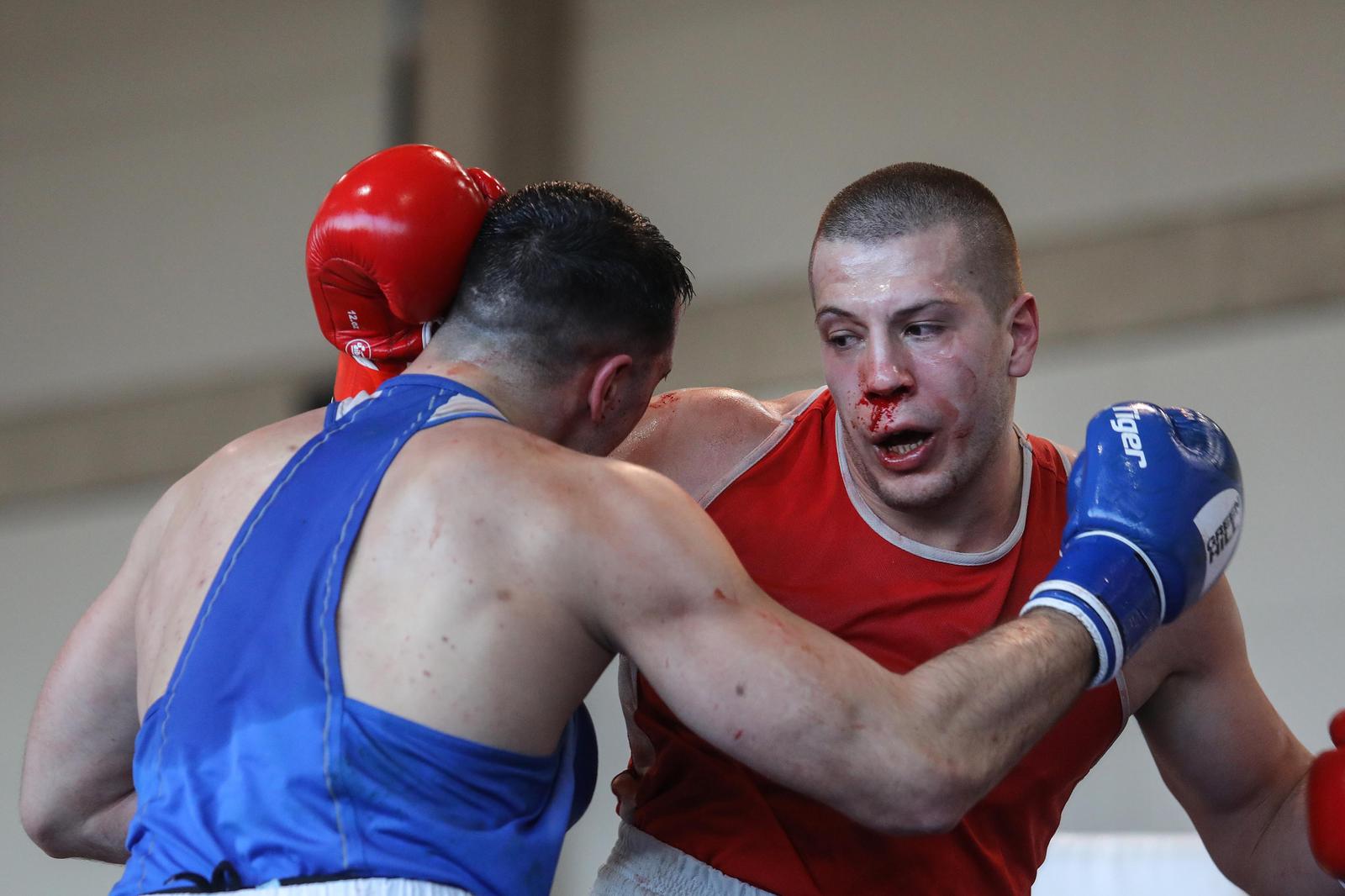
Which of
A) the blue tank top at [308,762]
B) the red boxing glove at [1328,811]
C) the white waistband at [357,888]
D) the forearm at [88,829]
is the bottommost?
the forearm at [88,829]

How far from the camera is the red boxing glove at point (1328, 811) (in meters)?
2.20

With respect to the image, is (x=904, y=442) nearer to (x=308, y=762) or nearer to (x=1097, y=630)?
(x=1097, y=630)

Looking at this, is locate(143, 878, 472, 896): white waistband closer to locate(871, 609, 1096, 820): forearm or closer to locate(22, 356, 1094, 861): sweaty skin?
locate(22, 356, 1094, 861): sweaty skin

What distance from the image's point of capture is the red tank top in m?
2.22

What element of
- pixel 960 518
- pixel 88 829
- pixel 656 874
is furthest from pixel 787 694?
pixel 88 829

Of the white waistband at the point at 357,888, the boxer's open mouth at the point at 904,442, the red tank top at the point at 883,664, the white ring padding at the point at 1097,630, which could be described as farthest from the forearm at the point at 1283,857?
the white waistband at the point at 357,888

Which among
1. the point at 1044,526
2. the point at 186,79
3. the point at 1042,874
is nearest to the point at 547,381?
the point at 1044,526

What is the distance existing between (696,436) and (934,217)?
21.9 inches

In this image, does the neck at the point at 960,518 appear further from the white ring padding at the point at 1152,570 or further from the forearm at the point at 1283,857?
the forearm at the point at 1283,857

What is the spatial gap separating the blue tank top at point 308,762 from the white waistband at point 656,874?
0.48 meters

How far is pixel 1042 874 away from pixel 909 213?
5.96ft

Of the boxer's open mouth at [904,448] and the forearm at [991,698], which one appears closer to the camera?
the forearm at [991,698]

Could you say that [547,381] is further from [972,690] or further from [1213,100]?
[1213,100]

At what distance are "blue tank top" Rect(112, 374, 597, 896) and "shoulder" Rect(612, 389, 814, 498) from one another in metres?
0.69
